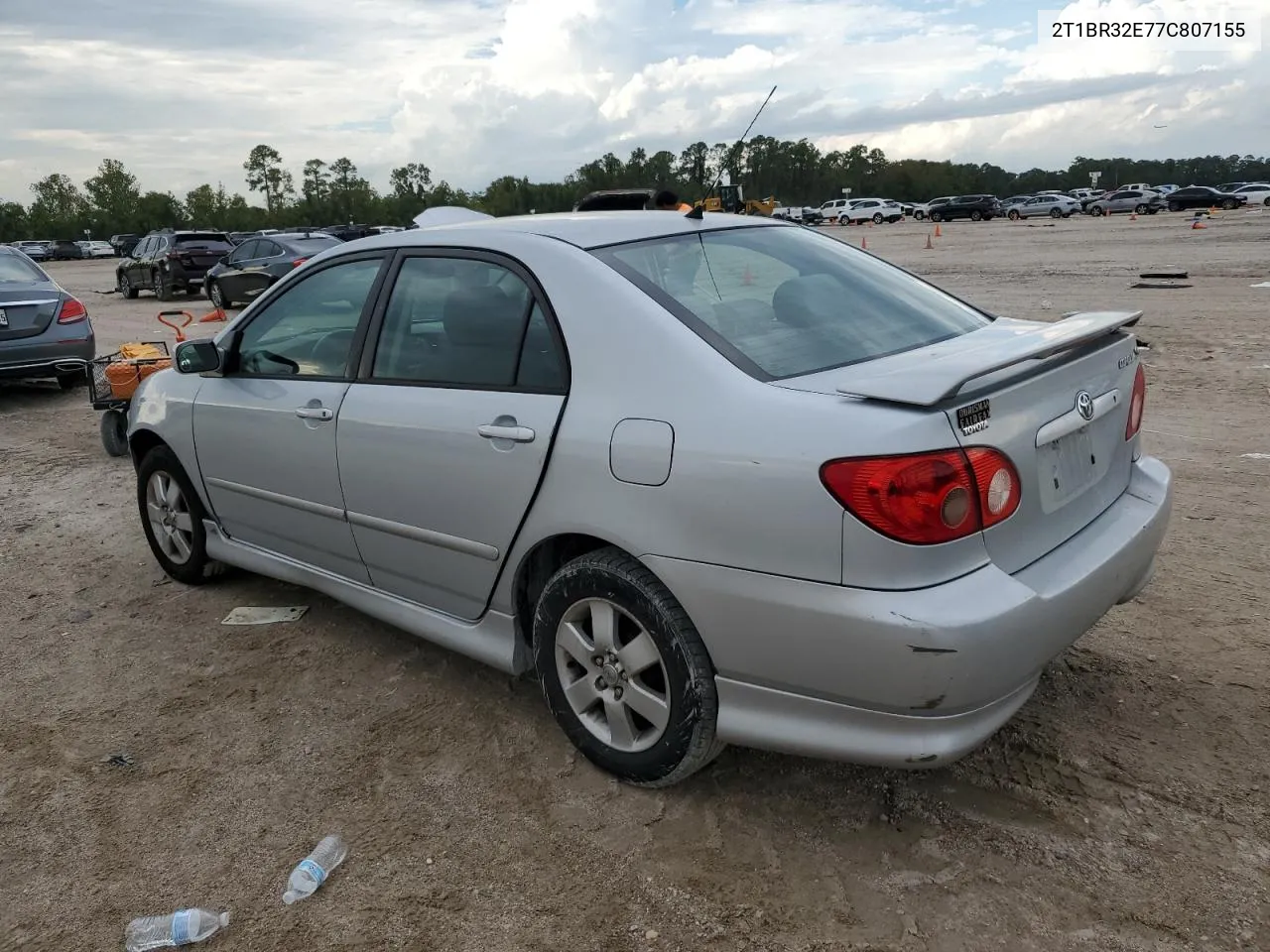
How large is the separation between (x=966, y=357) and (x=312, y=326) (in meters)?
2.55

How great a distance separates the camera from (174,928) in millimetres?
2477

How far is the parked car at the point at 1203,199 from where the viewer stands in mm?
48688

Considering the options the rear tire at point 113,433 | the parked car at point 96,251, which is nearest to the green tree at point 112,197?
the parked car at point 96,251

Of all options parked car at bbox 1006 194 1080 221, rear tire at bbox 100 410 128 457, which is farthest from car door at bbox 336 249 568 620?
parked car at bbox 1006 194 1080 221

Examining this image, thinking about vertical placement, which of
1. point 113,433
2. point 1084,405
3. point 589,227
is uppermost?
point 589,227

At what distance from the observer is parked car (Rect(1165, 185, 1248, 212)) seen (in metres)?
48.7

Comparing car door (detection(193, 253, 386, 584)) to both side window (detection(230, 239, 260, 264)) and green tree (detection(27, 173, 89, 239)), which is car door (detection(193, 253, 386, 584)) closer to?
side window (detection(230, 239, 260, 264))

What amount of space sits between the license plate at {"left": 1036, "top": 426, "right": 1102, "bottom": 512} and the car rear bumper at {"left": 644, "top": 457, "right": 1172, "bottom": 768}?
0.14 meters

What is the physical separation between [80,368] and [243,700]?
834cm

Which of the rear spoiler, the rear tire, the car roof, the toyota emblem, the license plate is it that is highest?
the car roof

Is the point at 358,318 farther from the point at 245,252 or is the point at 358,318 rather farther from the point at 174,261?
the point at 174,261

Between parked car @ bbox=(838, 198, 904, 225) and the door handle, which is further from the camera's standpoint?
parked car @ bbox=(838, 198, 904, 225)

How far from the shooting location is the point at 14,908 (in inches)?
103

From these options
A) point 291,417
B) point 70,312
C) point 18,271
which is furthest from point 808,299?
point 18,271
